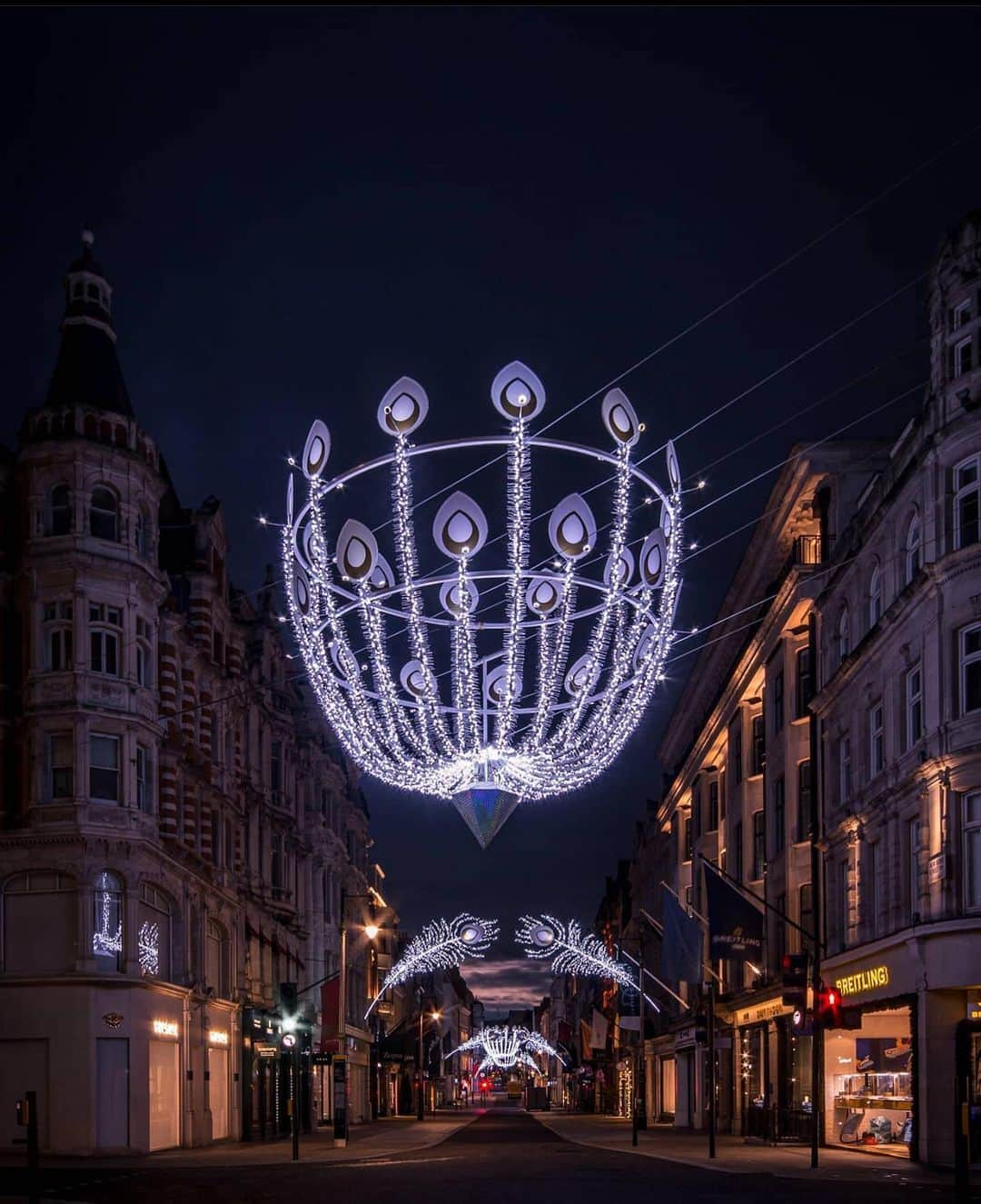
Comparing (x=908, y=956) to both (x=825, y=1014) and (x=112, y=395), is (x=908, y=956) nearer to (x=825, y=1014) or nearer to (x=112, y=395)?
(x=825, y=1014)

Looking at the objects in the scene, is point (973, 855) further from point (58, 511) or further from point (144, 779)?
point (58, 511)

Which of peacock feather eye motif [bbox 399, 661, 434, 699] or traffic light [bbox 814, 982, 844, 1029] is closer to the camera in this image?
peacock feather eye motif [bbox 399, 661, 434, 699]

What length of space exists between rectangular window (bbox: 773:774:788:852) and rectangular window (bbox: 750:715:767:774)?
3.56 metres

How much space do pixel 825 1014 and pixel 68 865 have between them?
19.5m

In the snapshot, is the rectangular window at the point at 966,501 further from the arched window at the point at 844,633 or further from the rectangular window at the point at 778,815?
the rectangular window at the point at 778,815

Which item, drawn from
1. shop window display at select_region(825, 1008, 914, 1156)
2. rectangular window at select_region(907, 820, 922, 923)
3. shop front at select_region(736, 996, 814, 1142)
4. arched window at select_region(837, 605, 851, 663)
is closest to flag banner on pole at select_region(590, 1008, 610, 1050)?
shop front at select_region(736, 996, 814, 1142)

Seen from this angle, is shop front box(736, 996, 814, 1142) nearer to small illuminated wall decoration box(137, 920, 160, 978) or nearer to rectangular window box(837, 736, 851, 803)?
rectangular window box(837, 736, 851, 803)

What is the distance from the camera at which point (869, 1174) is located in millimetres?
31578

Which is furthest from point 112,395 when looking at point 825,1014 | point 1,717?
point 825,1014

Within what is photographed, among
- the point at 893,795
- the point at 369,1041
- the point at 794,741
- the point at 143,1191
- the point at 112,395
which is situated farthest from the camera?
the point at 369,1041

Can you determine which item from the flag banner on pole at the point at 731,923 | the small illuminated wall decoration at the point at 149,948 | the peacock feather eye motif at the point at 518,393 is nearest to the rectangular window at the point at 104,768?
the small illuminated wall decoration at the point at 149,948

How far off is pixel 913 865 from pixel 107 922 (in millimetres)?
20108

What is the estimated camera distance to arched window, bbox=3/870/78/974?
41938 millimetres

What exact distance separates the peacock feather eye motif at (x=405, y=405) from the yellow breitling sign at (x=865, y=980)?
22268 mm
